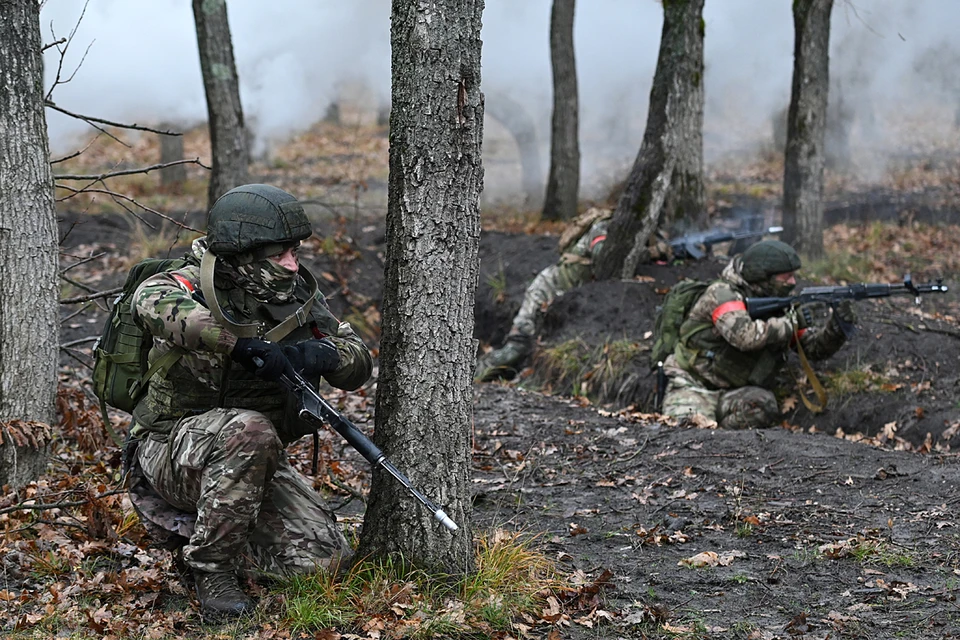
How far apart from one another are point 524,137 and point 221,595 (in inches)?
689

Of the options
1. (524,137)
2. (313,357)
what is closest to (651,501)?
(313,357)

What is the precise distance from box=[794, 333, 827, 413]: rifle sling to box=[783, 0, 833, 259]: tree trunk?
465 cm

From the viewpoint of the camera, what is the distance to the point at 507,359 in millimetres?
10977

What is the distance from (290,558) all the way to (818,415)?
5601 millimetres

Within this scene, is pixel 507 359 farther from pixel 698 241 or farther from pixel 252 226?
pixel 252 226

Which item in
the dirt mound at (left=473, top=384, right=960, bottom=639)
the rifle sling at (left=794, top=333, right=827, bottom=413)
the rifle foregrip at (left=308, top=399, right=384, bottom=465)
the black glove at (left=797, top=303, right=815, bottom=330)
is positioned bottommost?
the dirt mound at (left=473, top=384, right=960, bottom=639)

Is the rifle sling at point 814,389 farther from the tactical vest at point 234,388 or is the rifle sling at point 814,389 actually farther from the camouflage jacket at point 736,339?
the tactical vest at point 234,388

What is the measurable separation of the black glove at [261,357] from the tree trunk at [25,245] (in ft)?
5.87

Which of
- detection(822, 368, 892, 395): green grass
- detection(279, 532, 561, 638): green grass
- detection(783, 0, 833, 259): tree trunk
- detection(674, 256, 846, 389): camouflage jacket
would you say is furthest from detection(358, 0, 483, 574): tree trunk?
detection(783, 0, 833, 259): tree trunk

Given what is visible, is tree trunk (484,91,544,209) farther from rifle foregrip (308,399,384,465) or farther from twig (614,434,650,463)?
rifle foregrip (308,399,384,465)

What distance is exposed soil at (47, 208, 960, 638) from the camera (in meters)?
4.04

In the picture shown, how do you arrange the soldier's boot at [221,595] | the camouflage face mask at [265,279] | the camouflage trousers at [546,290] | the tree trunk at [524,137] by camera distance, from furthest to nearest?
1. the tree trunk at [524,137]
2. the camouflage trousers at [546,290]
3. the camouflage face mask at [265,279]
4. the soldier's boot at [221,595]

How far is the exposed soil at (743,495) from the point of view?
4.04 meters

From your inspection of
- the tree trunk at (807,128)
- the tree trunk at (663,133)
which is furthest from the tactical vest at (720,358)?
the tree trunk at (807,128)
